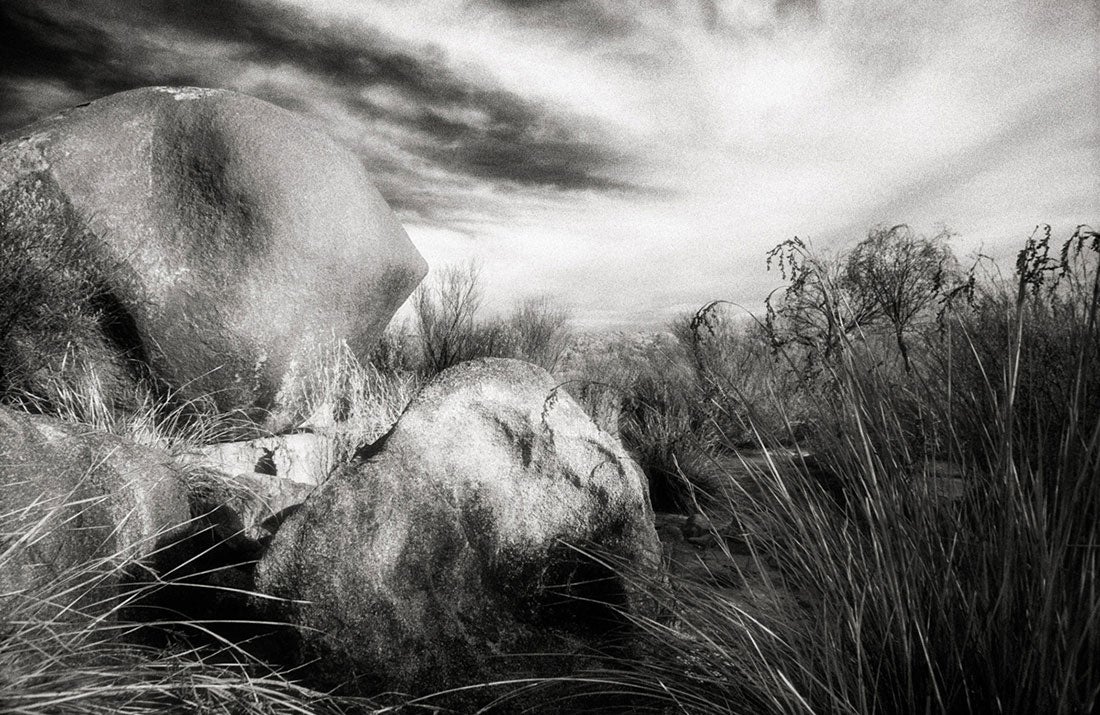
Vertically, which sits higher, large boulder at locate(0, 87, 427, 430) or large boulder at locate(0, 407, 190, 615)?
large boulder at locate(0, 87, 427, 430)

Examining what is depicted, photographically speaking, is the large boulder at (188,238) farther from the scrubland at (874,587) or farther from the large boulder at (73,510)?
the scrubland at (874,587)

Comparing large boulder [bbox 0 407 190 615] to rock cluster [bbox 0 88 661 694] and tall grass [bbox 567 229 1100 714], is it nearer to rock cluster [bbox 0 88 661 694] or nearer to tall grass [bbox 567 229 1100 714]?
rock cluster [bbox 0 88 661 694]

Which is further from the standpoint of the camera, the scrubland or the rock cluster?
the rock cluster

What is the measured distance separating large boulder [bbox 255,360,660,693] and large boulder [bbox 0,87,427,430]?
9.42 ft

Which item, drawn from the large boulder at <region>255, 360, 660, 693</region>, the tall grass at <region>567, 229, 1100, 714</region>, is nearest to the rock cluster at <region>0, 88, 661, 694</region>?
the large boulder at <region>255, 360, 660, 693</region>

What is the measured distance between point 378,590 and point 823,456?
1.51m

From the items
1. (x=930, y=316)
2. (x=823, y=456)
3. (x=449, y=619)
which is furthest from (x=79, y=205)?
(x=930, y=316)

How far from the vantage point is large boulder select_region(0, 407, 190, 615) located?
6.12 feet

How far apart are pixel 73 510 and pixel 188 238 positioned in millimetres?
2843

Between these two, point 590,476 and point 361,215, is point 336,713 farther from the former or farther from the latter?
point 361,215

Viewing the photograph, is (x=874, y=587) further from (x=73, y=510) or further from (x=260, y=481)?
(x=260, y=481)

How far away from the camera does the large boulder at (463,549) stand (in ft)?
6.39

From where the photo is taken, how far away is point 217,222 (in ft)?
14.8

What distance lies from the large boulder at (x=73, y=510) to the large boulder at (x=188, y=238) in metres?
1.92
